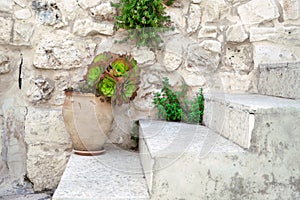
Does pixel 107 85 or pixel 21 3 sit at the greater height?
pixel 21 3

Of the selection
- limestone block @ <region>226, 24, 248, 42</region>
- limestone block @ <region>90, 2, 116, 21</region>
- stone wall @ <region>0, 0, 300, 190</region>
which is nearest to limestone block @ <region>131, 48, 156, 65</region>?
stone wall @ <region>0, 0, 300, 190</region>

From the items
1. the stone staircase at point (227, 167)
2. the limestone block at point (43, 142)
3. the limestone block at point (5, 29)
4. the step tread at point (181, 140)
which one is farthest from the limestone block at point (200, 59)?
the limestone block at point (5, 29)

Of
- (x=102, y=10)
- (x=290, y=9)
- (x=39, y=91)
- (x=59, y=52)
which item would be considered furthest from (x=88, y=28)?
(x=290, y=9)

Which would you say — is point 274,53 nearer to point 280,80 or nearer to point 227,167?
point 280,80

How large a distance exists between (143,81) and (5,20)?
1034mm

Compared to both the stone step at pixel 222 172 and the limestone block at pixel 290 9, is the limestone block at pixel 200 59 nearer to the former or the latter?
the limestone block at pixel 290 9

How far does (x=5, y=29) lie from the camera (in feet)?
8.21

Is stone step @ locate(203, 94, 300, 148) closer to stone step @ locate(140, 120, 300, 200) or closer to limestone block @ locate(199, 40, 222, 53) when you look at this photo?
stone step @ locate(140, 120, 300, 200)

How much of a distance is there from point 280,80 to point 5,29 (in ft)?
6.03

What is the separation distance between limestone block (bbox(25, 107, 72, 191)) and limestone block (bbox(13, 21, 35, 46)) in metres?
0.46

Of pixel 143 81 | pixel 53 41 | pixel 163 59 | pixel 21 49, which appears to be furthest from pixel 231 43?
pixel 21 49

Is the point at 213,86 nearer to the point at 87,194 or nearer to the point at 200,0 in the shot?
the point at 200,0

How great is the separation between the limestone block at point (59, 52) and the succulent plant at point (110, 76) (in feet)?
1.28

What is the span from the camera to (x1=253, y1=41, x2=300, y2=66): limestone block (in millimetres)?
2561
